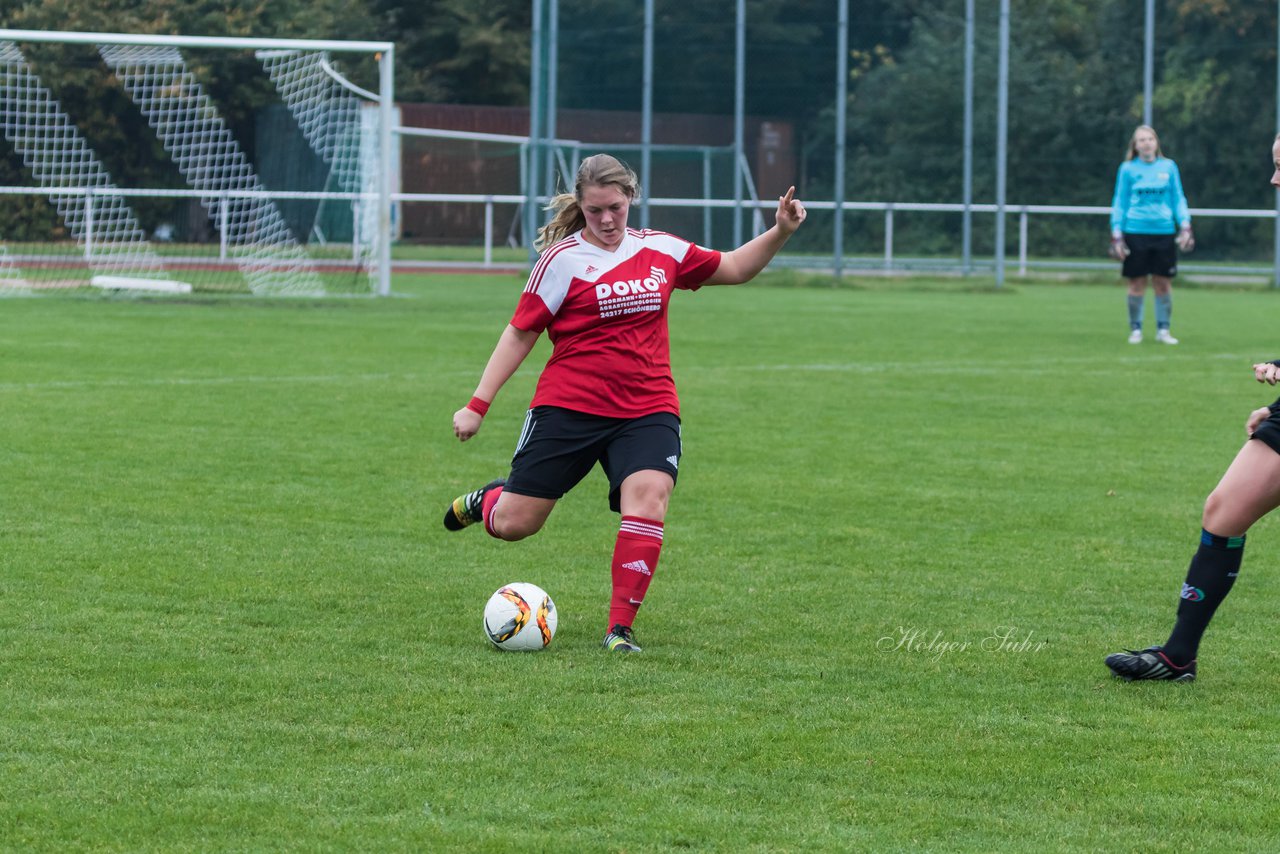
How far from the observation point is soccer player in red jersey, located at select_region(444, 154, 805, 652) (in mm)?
5598

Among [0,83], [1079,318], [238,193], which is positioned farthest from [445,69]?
[1079,318]

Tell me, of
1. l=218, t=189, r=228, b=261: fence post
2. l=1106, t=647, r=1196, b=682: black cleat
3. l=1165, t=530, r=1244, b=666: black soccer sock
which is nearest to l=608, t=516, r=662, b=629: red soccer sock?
l=1106, t=647, r=1196, b=682: black cleat

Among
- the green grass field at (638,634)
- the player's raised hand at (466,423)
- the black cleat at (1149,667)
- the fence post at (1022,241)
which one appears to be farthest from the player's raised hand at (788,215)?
the fence post at (1022,241)

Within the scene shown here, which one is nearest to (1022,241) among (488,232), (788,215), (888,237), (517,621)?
(888,237)

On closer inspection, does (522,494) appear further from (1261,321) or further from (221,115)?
(221,115)

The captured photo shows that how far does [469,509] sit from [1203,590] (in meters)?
2.52

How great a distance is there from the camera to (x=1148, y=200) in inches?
659

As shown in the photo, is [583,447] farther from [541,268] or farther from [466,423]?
[541,268]

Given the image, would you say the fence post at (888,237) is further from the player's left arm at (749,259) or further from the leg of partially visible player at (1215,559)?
the leg of partially visible player at (1215,559)

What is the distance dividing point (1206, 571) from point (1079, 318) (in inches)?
650

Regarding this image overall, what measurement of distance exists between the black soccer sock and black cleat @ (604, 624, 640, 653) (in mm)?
1542

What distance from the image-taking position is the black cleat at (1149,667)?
5.06 metres

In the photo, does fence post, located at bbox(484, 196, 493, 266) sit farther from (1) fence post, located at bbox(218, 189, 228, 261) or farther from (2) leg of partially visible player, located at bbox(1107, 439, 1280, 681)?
(2) leg of partially visible player, located at bbox(1107, 439, 1280, 681)

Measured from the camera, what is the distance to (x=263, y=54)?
2247 centimetres
